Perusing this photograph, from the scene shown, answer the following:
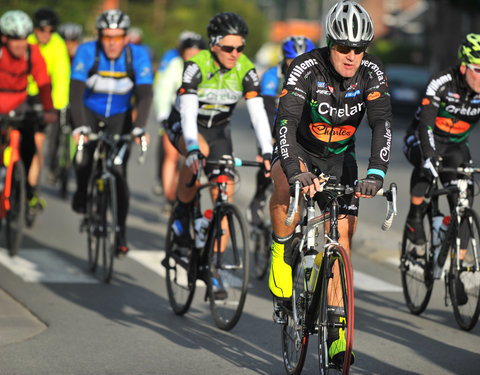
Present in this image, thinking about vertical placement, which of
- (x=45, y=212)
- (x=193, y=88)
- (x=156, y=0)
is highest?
(x=156, y=0)

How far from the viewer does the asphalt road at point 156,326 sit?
243 inches

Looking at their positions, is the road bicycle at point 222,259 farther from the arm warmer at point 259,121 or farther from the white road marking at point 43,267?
the white road marking at point 43,267

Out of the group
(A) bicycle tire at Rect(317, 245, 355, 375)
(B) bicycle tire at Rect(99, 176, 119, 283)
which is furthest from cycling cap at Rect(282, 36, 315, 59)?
(A) bicycle tire at Rect(317, 245, 355, 375)

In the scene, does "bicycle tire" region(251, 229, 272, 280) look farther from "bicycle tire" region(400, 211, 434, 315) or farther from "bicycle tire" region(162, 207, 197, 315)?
"bicycle tire" region(400, 211, 434, 315)

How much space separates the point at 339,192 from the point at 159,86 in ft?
24.6

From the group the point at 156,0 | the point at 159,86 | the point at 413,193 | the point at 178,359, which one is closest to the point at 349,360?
the point at 178,359

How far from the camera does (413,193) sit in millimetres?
7961

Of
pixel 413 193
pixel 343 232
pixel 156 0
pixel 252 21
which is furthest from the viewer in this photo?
pixel 252 21

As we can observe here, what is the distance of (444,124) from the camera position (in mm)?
7746

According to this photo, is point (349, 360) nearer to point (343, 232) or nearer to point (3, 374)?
point (343, 232)

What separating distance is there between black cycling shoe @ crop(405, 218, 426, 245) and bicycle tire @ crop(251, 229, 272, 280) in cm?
157

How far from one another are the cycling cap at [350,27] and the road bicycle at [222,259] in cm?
178

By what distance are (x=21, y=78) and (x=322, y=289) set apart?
18.9 feet

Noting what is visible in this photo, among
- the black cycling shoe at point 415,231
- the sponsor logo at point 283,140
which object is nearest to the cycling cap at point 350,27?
the sponsor logo at point 283,140
